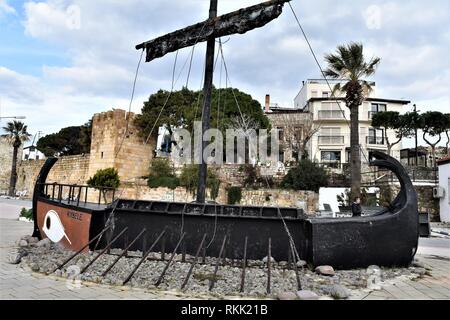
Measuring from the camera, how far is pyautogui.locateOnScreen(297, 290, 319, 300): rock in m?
4.02

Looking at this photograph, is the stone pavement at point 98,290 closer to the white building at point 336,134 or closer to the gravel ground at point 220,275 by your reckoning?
the gravel ground at point 220,275

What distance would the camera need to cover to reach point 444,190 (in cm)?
1644

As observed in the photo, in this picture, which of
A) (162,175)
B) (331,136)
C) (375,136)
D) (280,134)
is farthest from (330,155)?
(162,175)

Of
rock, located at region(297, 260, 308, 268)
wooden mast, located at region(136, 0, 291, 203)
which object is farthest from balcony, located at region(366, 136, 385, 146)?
rock, located at region(297, 260, 308, 268)

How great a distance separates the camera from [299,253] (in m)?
5.63

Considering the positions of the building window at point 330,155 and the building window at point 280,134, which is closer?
the building window at point 280,134

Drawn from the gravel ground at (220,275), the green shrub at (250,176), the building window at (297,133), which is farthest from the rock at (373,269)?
the building window at (297,133)

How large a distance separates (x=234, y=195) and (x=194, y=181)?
2.54 metres

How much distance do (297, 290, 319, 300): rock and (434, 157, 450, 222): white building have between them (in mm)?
15236

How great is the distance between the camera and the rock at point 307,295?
4.02m

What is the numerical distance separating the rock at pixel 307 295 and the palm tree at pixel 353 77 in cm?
1127

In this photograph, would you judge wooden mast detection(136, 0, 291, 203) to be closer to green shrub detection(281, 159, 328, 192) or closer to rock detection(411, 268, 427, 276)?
rock detection(411, 268, 427, 276)

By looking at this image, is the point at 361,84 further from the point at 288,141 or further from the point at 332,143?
the point at 332,143

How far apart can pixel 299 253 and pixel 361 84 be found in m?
12.0
